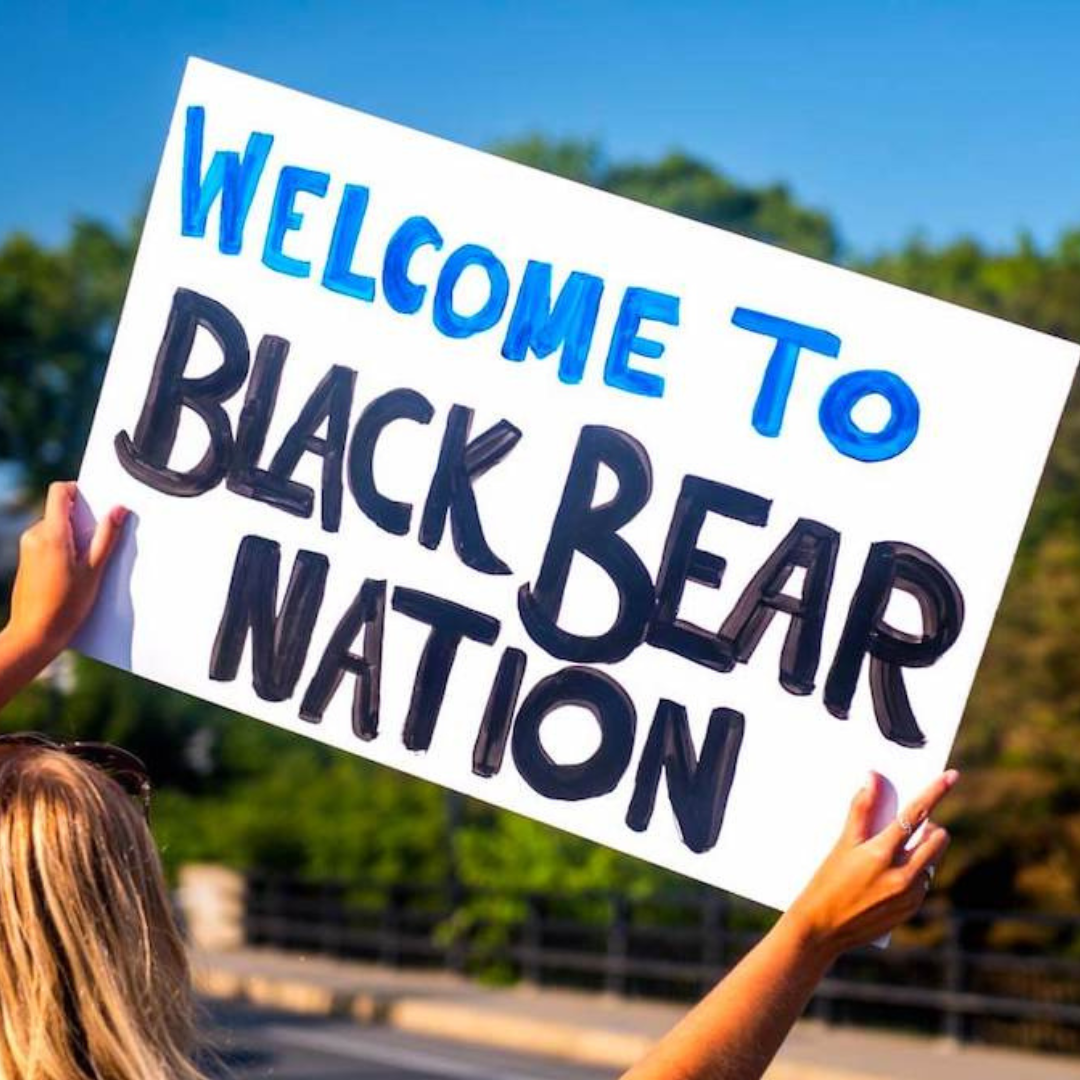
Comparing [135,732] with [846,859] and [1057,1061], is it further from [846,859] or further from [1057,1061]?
[846,859]

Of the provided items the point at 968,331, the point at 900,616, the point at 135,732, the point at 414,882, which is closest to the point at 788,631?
the point at 900,616

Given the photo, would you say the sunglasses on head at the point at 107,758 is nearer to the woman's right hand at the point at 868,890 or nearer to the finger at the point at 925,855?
the woman's right hand at the point at 868,890

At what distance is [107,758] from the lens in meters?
2.06

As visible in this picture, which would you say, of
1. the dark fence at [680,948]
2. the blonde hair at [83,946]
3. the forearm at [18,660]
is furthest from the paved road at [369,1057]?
the blonde hair at [83,946]

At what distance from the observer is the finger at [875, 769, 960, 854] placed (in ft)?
7.20

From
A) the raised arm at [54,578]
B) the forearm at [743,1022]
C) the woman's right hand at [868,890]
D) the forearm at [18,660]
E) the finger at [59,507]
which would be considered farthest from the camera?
the finger at [59,507]

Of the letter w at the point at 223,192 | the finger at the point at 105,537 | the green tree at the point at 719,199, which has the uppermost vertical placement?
the green tree at the point at 719,199

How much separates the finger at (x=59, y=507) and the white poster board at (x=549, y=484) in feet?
0.12

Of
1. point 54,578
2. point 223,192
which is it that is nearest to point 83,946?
point 54,578

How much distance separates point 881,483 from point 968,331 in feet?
0.61

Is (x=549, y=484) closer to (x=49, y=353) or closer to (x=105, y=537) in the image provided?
(x=105, y=537)

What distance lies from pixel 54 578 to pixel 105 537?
90mm

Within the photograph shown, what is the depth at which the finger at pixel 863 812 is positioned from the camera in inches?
93.4

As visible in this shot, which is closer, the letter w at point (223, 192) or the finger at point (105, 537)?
the finger at point (105, 537)
